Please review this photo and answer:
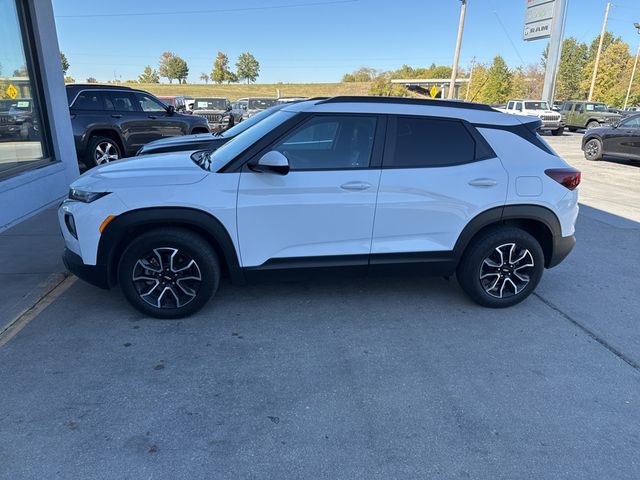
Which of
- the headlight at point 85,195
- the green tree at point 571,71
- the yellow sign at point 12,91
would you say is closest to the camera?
the headlight at point 85,195

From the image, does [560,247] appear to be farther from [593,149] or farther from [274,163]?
[593,149]

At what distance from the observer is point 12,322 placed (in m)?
3.69

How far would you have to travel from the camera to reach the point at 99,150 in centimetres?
1034

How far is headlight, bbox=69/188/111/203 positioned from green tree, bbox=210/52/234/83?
103986 millimetres

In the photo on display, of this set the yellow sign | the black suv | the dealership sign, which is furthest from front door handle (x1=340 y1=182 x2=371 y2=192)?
the dealership sign

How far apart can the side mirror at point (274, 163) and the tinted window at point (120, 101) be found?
8.64 metres

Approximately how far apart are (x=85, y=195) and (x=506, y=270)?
361 cm

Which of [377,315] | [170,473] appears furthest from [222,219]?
[170,473]

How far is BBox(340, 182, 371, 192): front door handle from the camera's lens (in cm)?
364

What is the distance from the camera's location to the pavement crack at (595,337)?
3.36 metres

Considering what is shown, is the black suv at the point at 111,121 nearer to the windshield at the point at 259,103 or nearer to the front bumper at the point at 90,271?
the front bumper at the point at 90,271

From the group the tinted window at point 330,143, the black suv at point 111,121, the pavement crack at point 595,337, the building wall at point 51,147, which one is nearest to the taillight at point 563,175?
the pavement crack at point 595,337

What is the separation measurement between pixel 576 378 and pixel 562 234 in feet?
4.78

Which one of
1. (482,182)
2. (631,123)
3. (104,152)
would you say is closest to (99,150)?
(104,152)
